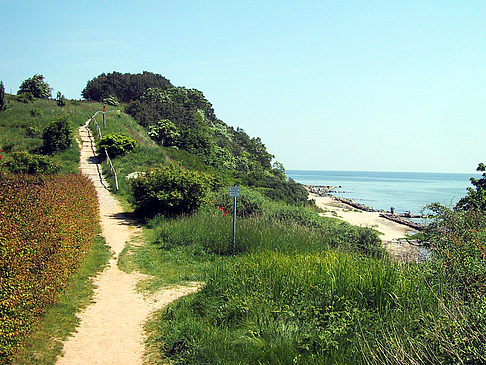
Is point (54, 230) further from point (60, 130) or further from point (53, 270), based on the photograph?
point (60, 130)

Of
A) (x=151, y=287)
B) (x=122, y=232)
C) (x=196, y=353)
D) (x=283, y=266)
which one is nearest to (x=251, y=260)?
(x=283, y=266)

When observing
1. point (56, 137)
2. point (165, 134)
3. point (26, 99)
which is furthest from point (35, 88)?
point (56, 137)

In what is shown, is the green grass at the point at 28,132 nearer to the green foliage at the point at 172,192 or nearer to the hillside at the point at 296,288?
the green foliage at the point at 172,192

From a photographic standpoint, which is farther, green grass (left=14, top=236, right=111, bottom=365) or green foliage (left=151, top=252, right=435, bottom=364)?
green grass (left=14, top=236, right=111, bottom=365)

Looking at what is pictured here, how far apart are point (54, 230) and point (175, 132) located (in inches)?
1362

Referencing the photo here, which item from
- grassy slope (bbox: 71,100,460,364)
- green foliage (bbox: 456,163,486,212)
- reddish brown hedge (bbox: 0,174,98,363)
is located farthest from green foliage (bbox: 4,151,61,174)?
green foliage (bbox: 456,163,486,212)

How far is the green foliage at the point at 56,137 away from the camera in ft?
91.6

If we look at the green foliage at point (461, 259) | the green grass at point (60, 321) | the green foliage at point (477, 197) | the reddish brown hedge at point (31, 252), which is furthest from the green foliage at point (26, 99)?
the green foliage at point (461, 259)

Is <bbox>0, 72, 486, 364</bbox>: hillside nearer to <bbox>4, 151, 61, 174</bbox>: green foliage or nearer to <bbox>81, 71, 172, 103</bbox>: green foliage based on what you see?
<bbox>4, 151, 61, 174</bbox>: green foliage

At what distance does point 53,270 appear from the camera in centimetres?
607

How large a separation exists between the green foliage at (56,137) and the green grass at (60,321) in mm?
21286

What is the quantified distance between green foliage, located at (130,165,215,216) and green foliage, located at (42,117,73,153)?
15.5 metres

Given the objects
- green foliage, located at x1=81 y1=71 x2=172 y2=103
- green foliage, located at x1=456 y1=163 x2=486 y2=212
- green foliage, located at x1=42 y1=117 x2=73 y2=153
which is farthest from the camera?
green foliage, located at x1=81 y1=71 x2=172 y2=103

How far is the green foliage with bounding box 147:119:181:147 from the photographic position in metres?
39.2
